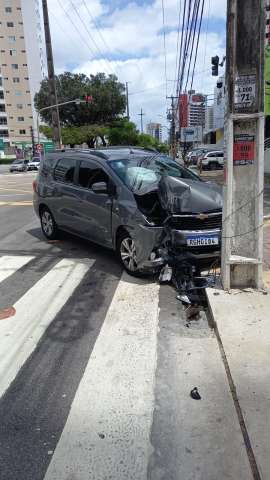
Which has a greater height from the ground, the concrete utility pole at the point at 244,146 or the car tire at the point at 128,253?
the concrete utility pole at the point at 244,146

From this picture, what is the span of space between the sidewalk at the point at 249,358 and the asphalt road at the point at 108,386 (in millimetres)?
109

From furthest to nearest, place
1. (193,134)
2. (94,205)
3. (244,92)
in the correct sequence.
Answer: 1. (193,134)
2. (94,205)
3. (244,92)

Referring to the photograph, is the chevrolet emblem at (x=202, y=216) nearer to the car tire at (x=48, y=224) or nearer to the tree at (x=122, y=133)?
the car tire at (x=48, y=224)

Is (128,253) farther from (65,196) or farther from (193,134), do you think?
(193,134)

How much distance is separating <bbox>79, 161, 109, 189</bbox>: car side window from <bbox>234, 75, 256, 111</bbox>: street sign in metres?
2.70

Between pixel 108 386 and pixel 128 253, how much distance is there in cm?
298

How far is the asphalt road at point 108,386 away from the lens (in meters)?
2.71

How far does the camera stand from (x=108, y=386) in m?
3.53

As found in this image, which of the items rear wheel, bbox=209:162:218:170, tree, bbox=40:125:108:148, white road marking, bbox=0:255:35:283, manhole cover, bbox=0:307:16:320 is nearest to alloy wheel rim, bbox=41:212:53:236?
white road marking, bbox=0:255:35:283

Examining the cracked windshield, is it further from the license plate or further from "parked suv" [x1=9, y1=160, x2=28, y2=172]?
"parked suv" [x1=9, y1=160, x2=28, y2=172]

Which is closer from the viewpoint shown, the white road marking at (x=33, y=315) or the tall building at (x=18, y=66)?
the white road marking at (x=33, y=315)

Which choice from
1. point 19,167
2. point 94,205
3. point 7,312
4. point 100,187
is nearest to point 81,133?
point 19,167

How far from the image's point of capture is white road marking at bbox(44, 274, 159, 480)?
2674mm

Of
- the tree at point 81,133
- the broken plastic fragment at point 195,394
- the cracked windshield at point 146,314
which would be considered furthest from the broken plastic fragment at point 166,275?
the tree at point 81,133
